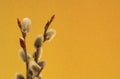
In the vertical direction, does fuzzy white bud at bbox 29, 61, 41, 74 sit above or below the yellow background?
below

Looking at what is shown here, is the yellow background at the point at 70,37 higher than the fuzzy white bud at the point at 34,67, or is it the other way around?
the yellow background at the point at 70,37

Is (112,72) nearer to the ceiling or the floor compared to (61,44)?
nearer to the floor

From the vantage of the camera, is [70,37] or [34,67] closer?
[34,67]

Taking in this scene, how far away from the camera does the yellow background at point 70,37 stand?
4.50ft

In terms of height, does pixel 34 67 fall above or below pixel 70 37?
below

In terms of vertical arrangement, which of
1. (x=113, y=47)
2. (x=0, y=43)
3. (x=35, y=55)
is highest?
(x=0, y=43)

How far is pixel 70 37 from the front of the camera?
55.0 inches

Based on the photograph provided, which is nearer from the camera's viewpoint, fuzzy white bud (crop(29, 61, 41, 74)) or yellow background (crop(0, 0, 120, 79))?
fuzzy white bud (crop(29, 61, 41, 74))

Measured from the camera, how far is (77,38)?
1.40 m

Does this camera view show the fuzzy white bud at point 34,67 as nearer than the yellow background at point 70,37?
Yes

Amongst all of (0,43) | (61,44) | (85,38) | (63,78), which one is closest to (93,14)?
(85,38)

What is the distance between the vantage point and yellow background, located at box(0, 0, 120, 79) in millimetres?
1372

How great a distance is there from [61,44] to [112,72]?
324mm

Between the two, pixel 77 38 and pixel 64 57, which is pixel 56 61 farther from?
pixel 77 38
